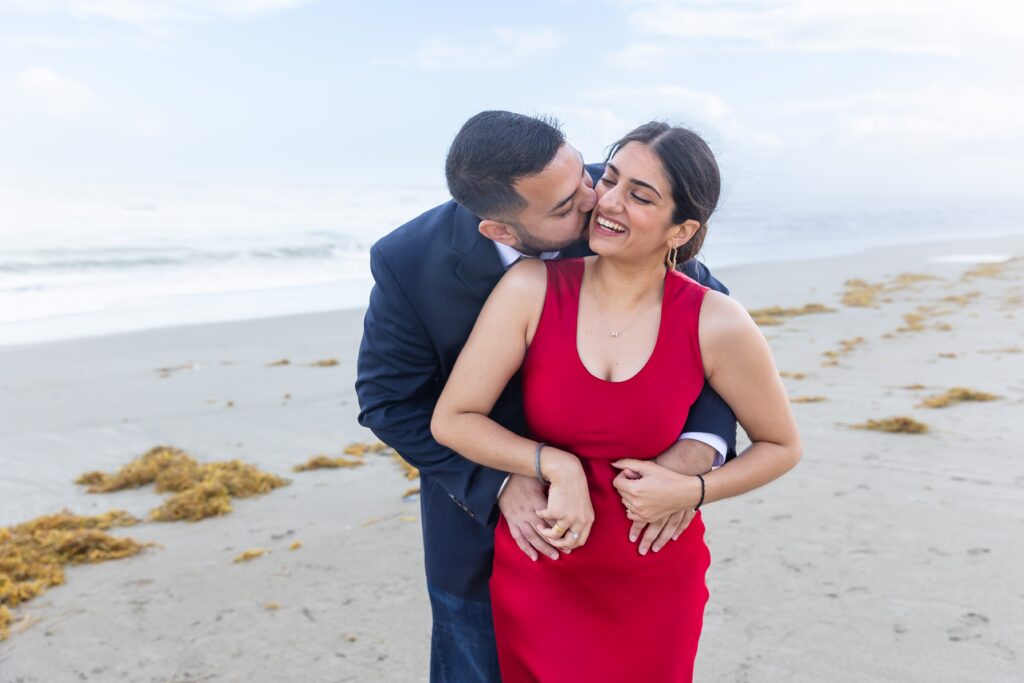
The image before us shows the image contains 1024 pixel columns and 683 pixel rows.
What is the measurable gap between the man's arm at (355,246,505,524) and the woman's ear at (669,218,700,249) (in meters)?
0.62

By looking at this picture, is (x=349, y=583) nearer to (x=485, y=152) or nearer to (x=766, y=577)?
(x=766, y=577)

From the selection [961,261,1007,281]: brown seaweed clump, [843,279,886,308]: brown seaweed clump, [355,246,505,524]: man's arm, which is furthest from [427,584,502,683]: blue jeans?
[961,261,1007,281]: brown seaweed clump

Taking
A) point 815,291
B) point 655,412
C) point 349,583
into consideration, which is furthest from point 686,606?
point 815,291

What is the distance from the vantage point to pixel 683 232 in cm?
222

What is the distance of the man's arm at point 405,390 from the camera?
2271 mm

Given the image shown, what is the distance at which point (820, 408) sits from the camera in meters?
6.89

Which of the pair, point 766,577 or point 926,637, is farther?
point 766,577

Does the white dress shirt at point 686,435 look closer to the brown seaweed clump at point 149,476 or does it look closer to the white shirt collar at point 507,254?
the white shirt collar at point 507,254

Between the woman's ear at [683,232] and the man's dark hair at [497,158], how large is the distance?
330 millimetres

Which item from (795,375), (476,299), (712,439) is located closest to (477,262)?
(476,299)

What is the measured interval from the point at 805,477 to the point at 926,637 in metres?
1.83

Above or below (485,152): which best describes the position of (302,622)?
below

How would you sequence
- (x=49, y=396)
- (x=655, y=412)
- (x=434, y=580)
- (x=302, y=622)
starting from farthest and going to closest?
1. (x=49, y=396)
2. (x=302, y=622)
3. (x=434, y=580)
4. (x=655, y=412)

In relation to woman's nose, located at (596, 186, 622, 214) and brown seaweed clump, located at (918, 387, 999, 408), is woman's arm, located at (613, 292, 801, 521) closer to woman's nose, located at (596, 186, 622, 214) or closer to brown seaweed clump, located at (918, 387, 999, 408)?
woman's nose, located at (596, 186, 622, 214)
